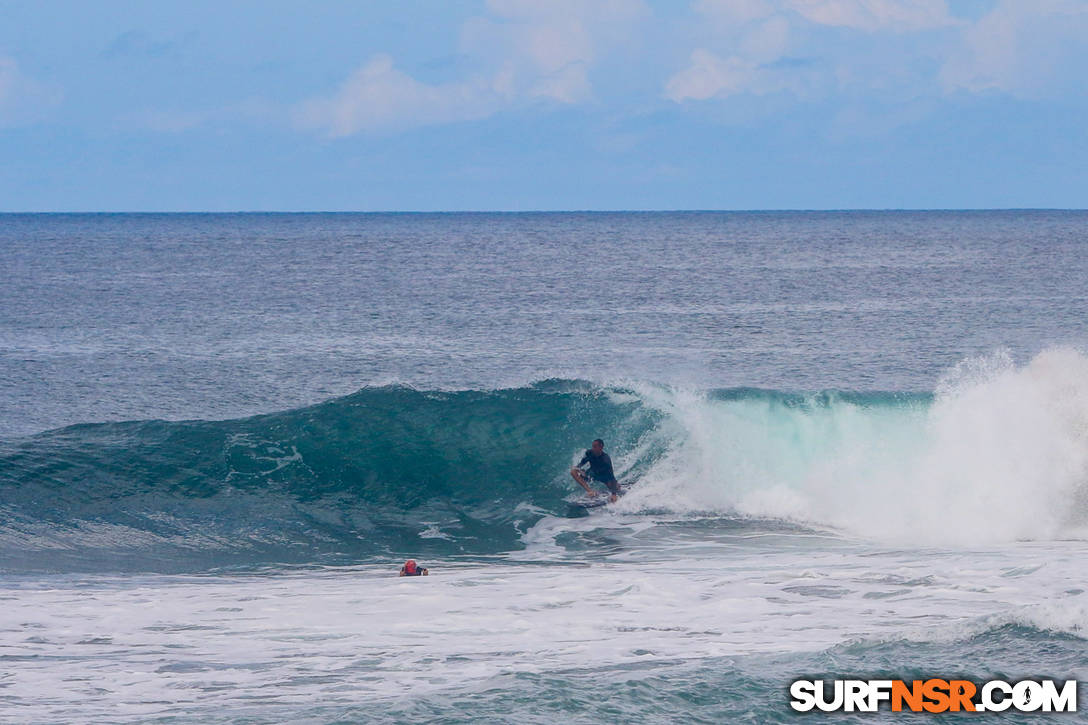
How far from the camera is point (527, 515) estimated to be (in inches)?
766

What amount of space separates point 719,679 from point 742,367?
2302 cm

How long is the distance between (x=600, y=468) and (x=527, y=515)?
1.39 m

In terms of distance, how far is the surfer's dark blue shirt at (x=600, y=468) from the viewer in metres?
19.4

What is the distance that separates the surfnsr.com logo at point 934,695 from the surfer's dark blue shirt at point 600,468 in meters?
10.5

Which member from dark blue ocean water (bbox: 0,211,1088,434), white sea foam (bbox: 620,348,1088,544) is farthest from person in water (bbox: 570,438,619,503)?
dark blue ocean water (bbox: 0,211,1088,434)

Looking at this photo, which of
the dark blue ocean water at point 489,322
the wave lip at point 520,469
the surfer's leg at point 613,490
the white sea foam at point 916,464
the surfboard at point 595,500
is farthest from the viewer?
the dark blue ocean water at point 489,322

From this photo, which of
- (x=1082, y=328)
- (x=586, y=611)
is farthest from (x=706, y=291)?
(x=586, y=611)

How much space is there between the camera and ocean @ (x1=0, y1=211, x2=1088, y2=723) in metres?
9.56

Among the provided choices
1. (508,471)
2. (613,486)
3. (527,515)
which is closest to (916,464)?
(613,486)

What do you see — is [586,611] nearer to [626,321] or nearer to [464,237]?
[626,321]

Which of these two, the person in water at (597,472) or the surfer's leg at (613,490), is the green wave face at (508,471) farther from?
the person in water at (597,472)

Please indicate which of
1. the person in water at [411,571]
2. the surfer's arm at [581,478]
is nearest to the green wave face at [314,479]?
the surfer's arm at [581,478]

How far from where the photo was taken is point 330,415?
23594 millimetres

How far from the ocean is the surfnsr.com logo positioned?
15 centimetres
